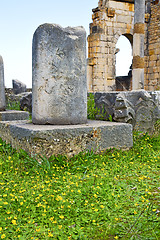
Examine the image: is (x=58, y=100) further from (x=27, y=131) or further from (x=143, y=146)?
(x=143, y=146)

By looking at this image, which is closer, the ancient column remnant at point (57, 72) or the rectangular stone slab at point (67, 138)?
the rectangular stone slab at point (67, 138)

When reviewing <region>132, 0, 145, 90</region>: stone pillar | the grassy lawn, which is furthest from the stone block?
<region>132, 0, 145, 90</region>: stone pillar

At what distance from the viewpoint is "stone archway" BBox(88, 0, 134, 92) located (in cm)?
1348

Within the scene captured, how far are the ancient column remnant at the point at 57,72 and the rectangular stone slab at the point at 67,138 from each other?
0.90 feet

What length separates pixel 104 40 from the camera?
13586 mm

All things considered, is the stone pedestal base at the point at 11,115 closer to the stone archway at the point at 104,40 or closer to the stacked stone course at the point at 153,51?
→ the stone archway at the point at 104,40

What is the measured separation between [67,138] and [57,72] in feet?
3.24

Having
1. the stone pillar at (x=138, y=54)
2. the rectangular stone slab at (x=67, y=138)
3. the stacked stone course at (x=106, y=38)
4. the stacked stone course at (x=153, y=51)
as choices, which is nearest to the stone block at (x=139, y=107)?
the rectangular stone slab at (x=67, y=138)

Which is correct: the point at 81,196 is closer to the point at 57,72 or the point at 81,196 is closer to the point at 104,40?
the point at 57,72

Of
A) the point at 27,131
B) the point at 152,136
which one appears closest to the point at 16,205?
the point at 27,131

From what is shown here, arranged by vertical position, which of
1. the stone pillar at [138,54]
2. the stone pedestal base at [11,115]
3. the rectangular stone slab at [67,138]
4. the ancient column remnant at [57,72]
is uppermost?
the stone pillar at [138,54]

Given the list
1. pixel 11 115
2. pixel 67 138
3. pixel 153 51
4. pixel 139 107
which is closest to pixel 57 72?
pixel 67 138

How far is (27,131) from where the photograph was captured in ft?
12.3

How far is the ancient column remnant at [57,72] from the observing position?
405 centimetres
